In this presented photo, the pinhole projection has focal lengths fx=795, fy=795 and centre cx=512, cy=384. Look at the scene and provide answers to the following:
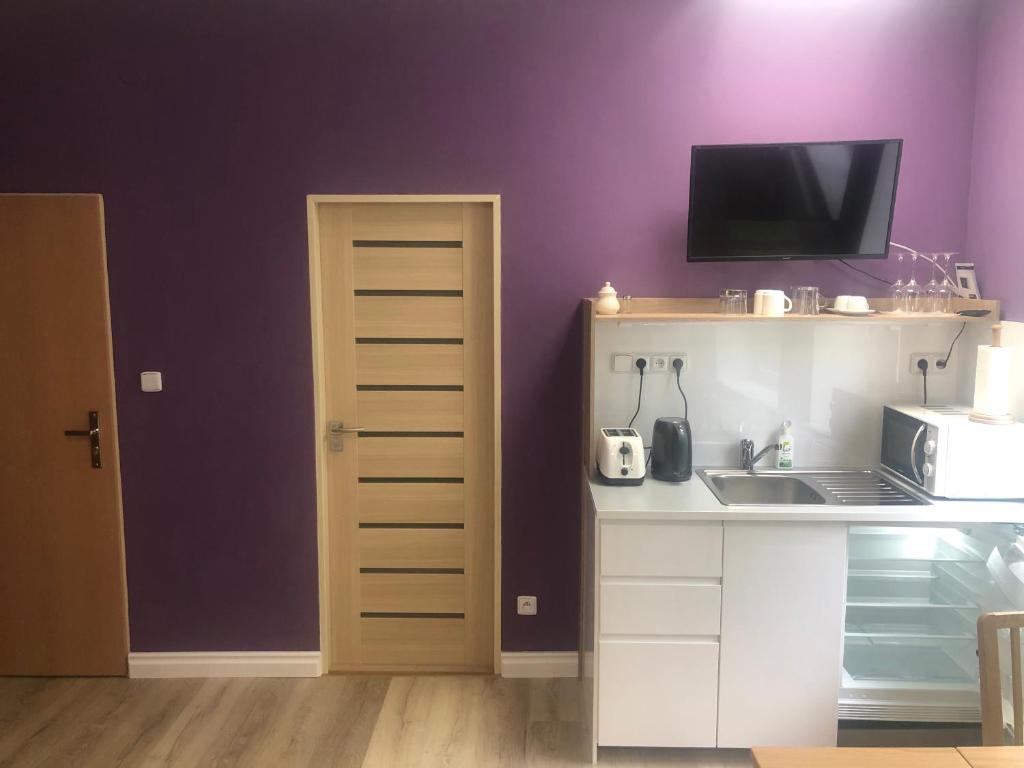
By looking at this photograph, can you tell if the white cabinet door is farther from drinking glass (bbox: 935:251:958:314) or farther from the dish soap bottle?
drinking glass (bbox: 935:251:958:314)

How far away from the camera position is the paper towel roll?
261 cm

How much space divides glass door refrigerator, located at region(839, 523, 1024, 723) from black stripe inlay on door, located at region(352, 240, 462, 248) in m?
1.80

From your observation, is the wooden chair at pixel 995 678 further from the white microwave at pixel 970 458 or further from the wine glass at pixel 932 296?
the wine glass at pixel 932 296

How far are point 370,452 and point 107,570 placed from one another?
3.90ft

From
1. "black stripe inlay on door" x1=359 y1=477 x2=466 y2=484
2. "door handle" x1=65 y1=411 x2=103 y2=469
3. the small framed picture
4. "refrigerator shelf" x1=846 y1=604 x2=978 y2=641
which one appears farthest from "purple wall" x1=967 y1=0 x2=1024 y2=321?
"door handle" x1=65 y1=411 x2=103 y2=469

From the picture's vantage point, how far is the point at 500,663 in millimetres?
3314

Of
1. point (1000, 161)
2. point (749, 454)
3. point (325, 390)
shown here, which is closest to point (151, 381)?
point (325, 390)

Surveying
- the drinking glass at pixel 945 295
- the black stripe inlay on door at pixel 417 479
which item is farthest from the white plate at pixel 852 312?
the black stripe inlay on door at pixel 417 479

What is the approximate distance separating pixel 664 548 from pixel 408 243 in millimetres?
1535

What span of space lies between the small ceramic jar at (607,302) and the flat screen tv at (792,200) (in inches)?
12.4

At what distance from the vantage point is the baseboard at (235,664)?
3.32 meters

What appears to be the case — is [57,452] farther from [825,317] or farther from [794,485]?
[825,317]

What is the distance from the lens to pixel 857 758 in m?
1.45

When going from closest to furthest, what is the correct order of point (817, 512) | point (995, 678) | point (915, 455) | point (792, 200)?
point (995, 678) < point (817, 512) < point (915, 455) < point (792, 200)
